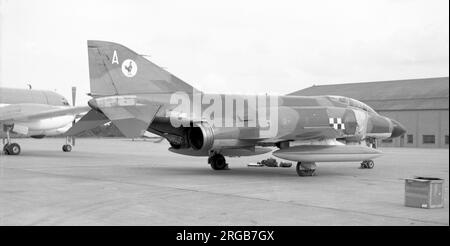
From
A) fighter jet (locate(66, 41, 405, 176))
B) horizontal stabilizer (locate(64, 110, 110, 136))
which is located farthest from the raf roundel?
horizontal stabilizer (locate(64, 110, 110, 136))

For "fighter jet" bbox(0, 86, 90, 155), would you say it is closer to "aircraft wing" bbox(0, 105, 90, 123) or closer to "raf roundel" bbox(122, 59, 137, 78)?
"aircraft wing" bbox(0, 105, 90, 123)

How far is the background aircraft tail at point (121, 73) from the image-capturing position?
13.9 meters

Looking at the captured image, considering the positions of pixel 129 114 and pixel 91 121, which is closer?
pixel 129 114

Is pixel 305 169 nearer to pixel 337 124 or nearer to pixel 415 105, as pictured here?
pixel 337 124

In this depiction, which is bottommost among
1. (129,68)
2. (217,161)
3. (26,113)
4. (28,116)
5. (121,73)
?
(217,161)

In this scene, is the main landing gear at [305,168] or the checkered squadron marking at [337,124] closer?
the main landing gear at [305,168]

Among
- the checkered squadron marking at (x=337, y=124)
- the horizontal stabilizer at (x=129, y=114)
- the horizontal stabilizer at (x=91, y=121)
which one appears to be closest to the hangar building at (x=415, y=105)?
the checkered squadron marking at (x=337, y=124)

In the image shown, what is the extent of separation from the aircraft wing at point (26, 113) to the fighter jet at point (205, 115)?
9337mm

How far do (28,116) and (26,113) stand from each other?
0.61 ft

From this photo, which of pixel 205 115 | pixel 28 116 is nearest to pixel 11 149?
pixel 28 116

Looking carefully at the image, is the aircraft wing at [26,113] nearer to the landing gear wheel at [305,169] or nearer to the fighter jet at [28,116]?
the fighter jet at [28,116]

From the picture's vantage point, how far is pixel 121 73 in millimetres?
14016

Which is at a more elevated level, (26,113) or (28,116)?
(26,113)
